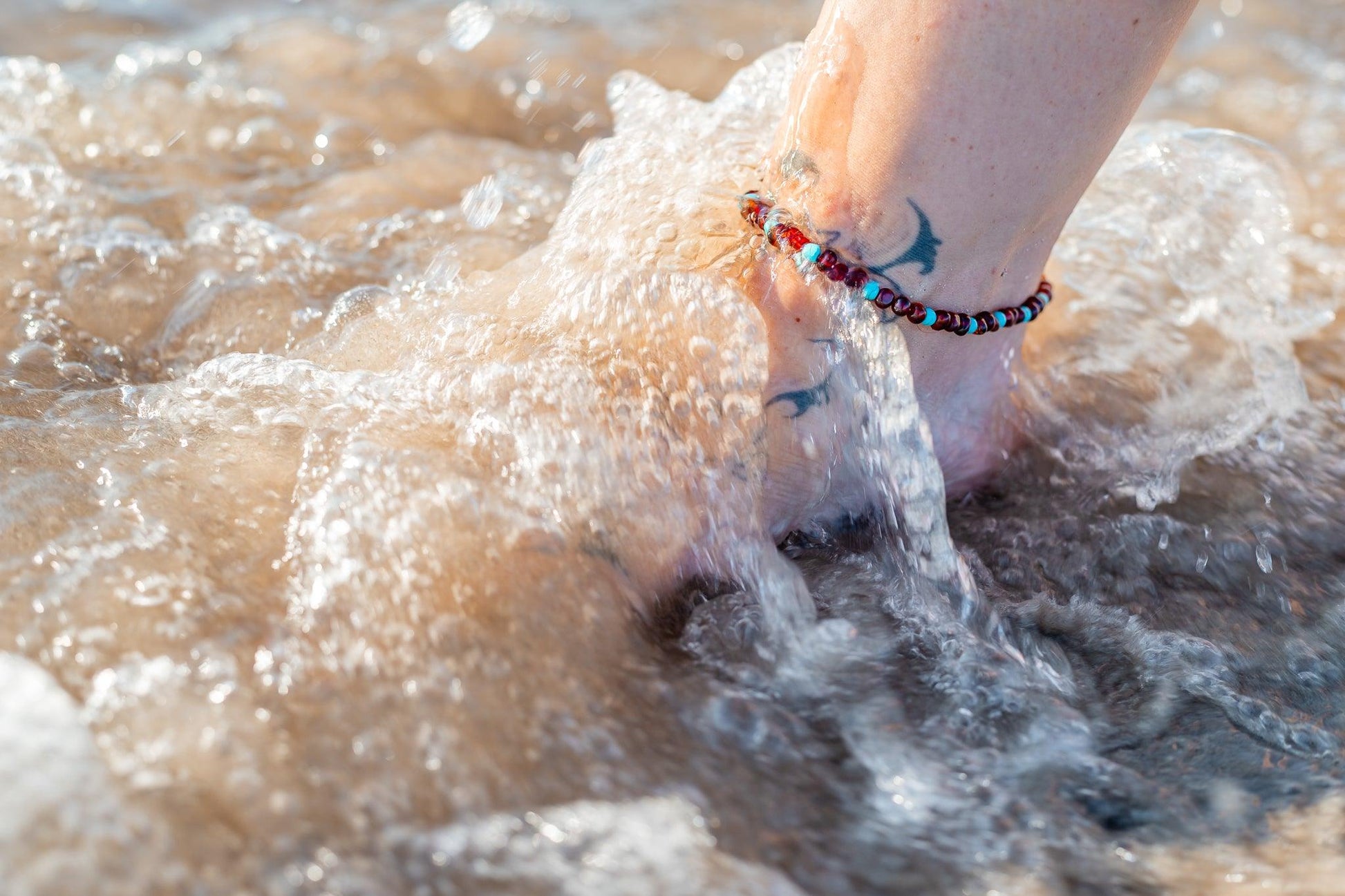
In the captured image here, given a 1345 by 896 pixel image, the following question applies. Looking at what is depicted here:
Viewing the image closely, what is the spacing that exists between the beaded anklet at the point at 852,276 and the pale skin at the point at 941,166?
0.02 metres

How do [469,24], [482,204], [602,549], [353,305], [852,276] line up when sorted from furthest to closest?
[469,24], [482,204], [353,305], [852,276], [602,549]

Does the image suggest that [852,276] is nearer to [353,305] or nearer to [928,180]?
[928,180]

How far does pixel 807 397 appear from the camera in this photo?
1288mm

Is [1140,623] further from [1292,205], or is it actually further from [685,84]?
[685,84]

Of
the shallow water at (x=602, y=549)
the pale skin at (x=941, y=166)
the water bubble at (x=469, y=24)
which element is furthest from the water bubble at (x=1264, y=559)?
the water bubble at (x=469, y=24)

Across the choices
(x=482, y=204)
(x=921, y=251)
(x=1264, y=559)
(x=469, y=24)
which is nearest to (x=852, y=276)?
(x=921, y=251)

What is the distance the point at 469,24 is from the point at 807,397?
162cm

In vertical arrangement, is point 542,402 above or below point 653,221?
below

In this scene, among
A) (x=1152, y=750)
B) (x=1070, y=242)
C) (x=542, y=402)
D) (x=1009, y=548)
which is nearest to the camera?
(x=1152, y=750)

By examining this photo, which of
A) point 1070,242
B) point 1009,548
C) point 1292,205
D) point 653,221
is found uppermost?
point 1292,205

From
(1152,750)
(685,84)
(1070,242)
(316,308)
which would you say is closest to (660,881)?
(1152,750)

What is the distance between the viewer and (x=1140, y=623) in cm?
122

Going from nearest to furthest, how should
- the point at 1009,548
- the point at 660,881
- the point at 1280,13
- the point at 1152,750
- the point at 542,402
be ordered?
the point at 660,881, the point at 1152,750, the point at 542,402, the point at 1009,548, the point at 1280,13

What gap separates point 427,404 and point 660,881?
60 cm
